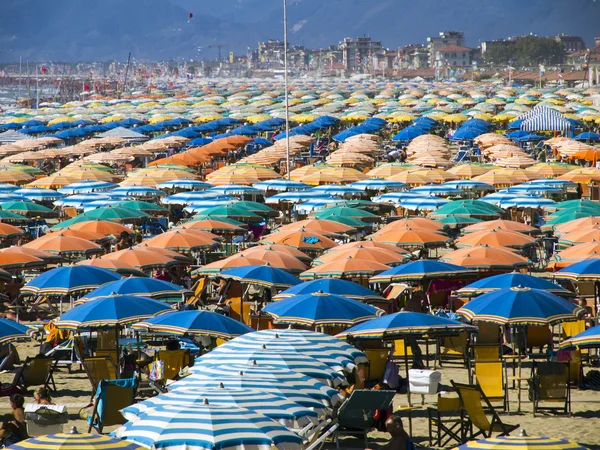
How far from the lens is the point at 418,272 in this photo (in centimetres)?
1195

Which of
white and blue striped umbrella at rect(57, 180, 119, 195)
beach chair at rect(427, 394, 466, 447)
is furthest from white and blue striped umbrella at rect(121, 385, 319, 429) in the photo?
white and blue striped umbrella at rect(57, 180, 119, 195)

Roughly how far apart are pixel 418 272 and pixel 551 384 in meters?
2.96

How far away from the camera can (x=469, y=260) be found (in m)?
13.0

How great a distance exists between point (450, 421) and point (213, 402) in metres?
2.84

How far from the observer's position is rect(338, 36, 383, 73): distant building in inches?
7343

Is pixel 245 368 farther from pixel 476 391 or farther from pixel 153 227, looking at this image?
pixel 153 227

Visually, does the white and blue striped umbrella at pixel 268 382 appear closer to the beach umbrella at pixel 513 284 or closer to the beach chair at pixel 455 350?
the beach chair at pixel 455 350

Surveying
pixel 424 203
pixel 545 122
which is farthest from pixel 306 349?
pixel 545 122

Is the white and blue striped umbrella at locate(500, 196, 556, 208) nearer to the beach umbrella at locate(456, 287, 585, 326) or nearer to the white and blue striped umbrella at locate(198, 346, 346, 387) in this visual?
the beach umbrella at locate(456, 287, 585, 326)

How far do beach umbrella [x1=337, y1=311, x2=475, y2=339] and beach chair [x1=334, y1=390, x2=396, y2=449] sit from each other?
1.06 meters

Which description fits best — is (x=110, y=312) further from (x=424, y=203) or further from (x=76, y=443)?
(x=424, y=203)

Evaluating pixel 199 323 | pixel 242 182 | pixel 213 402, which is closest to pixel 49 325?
pixel 199 323

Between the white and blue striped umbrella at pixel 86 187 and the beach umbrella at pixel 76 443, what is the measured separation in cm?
1685

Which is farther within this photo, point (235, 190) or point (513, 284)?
point (235, 190)
